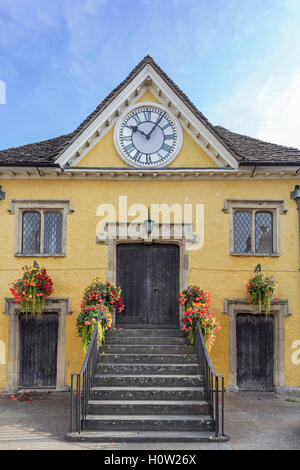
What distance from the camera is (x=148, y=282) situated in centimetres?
1095

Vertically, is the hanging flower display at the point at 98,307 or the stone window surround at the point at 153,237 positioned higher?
the stone window surround at the point at 153,237

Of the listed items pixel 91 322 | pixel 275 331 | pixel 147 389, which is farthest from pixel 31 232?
pixel 275 331

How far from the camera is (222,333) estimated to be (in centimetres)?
1071

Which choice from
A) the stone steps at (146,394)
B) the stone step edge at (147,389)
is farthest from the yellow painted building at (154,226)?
the stone steps at (146,394)

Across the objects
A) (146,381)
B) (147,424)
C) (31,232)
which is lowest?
(147,424)

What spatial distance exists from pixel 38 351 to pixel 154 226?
4.59 m

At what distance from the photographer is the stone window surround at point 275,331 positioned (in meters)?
10.6

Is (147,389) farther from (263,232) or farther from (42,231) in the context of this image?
(263,232)

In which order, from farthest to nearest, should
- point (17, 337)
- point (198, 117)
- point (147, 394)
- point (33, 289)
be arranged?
point (17, 337), point (198, 117), point (33, 289), point (147, 394)

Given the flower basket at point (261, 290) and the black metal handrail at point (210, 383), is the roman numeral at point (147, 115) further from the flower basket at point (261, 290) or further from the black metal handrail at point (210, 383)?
the black metal handrail at point (210, 383)

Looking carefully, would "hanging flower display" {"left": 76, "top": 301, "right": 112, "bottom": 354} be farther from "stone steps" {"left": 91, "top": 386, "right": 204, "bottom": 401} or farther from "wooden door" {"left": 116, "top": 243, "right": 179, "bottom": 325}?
"wooden door" {"left": 116, "top": 243, "right": 179, "bottom": 325}

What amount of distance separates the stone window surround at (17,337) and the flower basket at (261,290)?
481 centimetres

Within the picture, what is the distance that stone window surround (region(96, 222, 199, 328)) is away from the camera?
35.7 feet

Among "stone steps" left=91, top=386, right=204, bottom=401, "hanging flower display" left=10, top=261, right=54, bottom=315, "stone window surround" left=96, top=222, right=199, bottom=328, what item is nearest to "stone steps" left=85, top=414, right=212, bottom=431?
"stone steps" left=91, top=386, right=204, bottom=401
